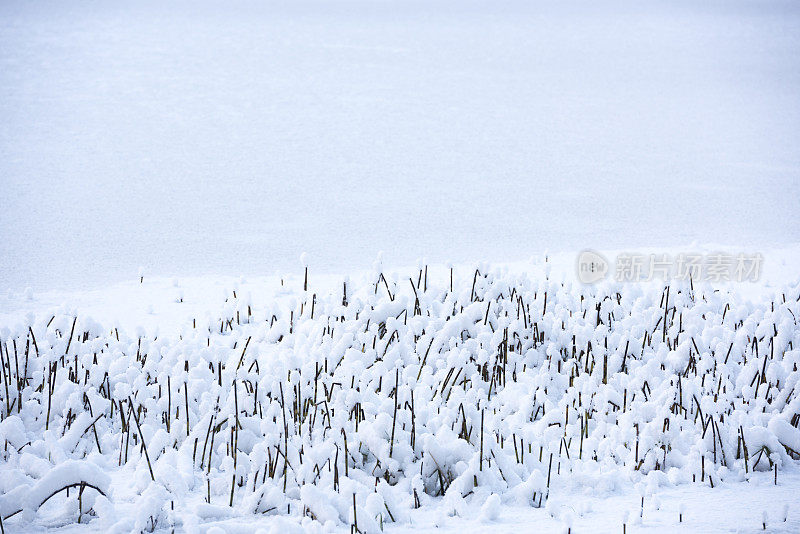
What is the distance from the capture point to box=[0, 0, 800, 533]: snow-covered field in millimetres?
2842

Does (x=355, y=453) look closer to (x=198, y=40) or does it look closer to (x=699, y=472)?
(x=699, y=472)

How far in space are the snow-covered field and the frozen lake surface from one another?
2.3 inches

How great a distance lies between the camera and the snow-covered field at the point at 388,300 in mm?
2842

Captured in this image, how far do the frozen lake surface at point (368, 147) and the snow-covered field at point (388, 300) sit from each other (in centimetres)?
6

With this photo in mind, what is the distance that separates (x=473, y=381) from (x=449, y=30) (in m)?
17.1

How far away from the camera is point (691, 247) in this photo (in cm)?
636

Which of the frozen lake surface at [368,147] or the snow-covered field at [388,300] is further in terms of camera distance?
the frozen lake surface at [368,147]

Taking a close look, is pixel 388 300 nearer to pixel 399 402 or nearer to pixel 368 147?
pixel 399 402

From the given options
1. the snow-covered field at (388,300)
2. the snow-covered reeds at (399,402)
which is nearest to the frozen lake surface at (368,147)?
the snow-covered field at (388,300)

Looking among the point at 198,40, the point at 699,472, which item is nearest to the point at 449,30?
the point at 198,40

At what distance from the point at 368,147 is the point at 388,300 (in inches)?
219

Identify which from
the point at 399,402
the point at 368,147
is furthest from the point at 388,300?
the point at 368,147

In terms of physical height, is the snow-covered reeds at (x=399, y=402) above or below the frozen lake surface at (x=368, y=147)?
below

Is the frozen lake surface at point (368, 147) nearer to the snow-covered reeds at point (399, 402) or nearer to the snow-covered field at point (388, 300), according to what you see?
the snow-covered field at point (388, 300)
